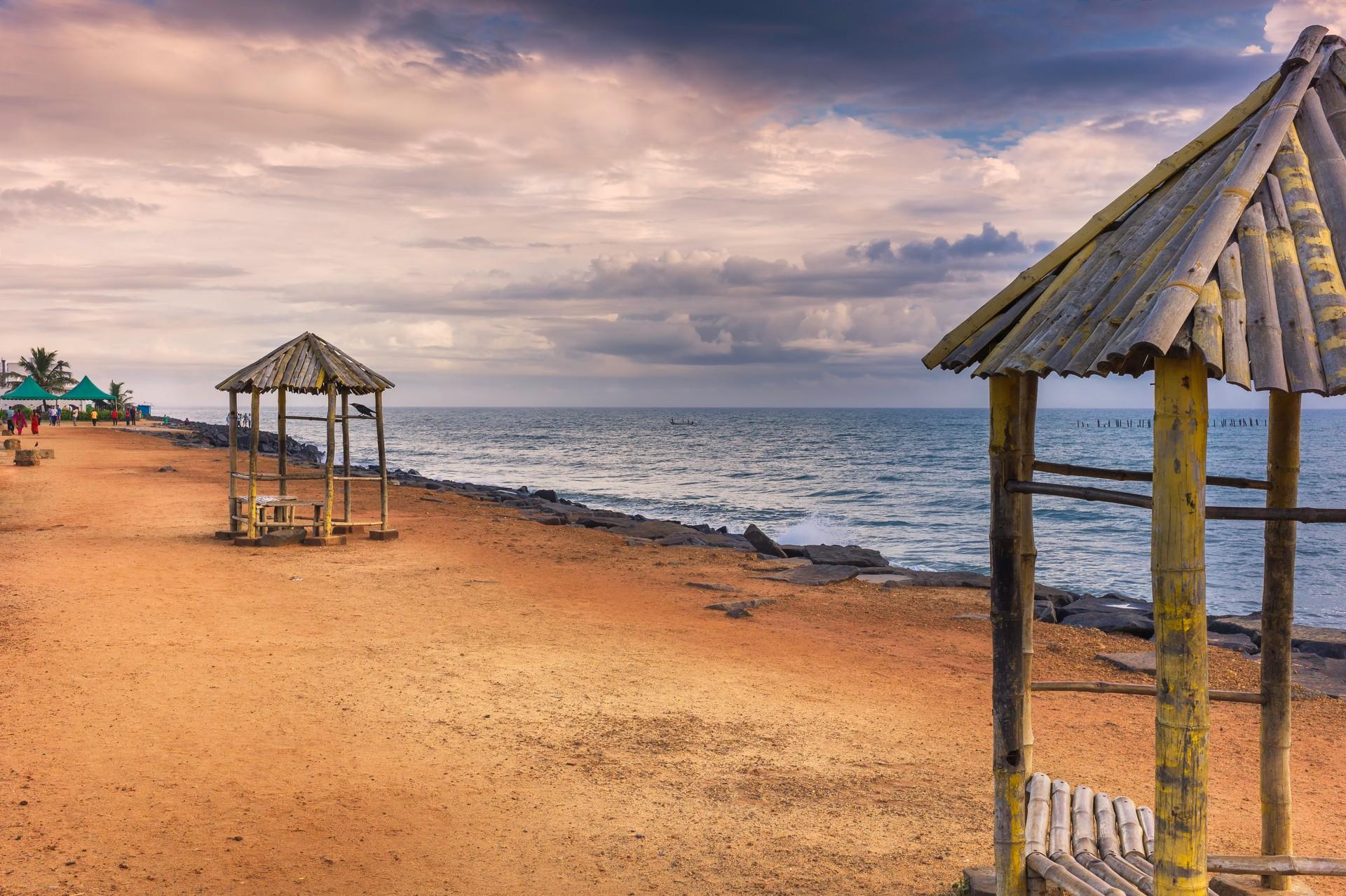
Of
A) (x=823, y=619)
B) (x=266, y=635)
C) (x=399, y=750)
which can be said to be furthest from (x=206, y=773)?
(x=823, y=619)

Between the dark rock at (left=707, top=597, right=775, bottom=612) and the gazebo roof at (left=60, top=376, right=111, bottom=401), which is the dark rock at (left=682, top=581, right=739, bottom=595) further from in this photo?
the gazebo roof at (left=60, top=376, right=111, bottom=401)

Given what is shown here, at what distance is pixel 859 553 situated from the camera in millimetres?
18984

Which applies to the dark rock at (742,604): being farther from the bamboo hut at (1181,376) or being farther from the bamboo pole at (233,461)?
the bamboo pole at (233,461)

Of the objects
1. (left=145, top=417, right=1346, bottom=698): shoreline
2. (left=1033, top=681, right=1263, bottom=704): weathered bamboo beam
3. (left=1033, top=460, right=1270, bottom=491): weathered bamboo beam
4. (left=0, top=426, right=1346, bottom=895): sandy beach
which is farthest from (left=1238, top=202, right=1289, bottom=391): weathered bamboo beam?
(left=145, top=417, right=1346, bottom=698): shoreline

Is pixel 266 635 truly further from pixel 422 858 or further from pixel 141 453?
pixel 141 453

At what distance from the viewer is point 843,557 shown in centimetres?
1855

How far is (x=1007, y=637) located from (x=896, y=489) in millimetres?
41562

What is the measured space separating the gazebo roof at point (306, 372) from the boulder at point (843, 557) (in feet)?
27.5

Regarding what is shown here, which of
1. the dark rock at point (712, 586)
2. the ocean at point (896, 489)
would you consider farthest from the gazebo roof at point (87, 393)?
the dark rock at point (712, 586)

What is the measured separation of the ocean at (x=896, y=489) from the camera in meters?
24.3

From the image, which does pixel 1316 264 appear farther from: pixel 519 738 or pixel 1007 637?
pixel 519 738

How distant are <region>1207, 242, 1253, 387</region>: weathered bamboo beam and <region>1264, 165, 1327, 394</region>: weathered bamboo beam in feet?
0.38

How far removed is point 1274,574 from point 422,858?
4.67 m

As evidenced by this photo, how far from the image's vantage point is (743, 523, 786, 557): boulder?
1948cm
